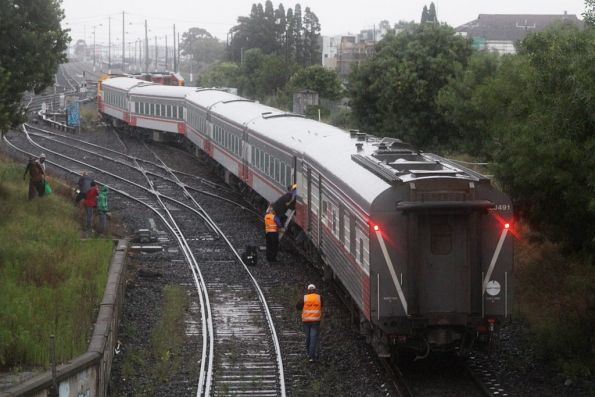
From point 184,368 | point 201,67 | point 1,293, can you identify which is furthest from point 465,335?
point 201,67

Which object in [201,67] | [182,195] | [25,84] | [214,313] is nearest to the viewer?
[214,313]

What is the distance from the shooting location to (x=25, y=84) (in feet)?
86.6

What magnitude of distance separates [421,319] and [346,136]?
829cm

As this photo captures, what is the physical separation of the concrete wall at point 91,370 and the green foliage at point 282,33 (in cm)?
6807

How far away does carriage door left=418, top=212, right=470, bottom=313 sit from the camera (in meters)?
12.4

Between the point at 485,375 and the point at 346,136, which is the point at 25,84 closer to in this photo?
the point at 346,136

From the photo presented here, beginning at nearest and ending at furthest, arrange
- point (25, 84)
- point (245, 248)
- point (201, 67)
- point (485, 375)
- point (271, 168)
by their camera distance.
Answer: point (485, 375), point (245, 248), point (271, 168), point (25, 84), point (201, 67)

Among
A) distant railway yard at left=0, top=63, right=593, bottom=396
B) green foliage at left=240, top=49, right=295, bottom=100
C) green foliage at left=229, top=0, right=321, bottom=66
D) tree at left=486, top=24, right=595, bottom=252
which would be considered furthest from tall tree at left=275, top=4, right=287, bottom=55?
tree at left=486, top=24, right=595, bottom=252

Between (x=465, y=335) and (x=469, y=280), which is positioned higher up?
(x=469, y=280)

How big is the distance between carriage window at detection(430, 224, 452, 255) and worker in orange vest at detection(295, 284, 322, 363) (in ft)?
8.01

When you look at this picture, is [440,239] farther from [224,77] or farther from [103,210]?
[224,77]

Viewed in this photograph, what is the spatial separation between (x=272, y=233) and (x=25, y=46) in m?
10.1

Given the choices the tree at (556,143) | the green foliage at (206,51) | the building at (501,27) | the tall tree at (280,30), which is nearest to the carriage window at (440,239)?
the tree at (556,143)

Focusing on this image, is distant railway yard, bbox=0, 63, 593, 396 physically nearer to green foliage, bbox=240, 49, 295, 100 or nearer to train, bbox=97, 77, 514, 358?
train, bbox=97, 77, 514, 358
